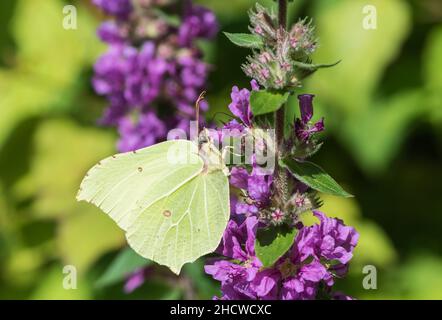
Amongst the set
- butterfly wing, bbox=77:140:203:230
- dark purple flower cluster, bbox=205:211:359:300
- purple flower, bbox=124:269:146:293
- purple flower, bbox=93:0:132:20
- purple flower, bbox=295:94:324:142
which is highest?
purple flower, bbox=93:0:132:20

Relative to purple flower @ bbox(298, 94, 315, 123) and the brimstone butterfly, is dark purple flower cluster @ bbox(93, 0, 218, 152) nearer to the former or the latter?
the brimstone butterfly

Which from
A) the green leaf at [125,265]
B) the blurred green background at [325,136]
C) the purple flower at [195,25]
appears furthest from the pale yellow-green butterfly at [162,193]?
the blurred green background at [325,136]

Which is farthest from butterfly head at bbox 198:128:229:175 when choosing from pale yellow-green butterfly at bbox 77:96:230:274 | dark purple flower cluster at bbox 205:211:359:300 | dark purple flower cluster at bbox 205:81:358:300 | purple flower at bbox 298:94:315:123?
purple flower at bbox 298:94:315:123

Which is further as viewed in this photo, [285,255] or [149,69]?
[149,69]

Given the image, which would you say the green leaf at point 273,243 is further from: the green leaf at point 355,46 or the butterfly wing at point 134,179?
the green leaf at point 355,46

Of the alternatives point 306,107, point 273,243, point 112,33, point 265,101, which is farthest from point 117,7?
point 273,243

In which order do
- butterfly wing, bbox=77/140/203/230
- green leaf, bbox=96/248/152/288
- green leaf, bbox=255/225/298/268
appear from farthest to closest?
green leaf, bbox=96/248/152/288, butterfly wing, bbox=77/140/203/230, green leaf, bbox=255/225/298/268

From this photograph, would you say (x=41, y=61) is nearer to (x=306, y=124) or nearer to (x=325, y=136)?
(x=325, y=136)

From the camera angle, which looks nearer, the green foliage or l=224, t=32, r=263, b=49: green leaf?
l=224, t=32, r=263, b=49: green leaf
